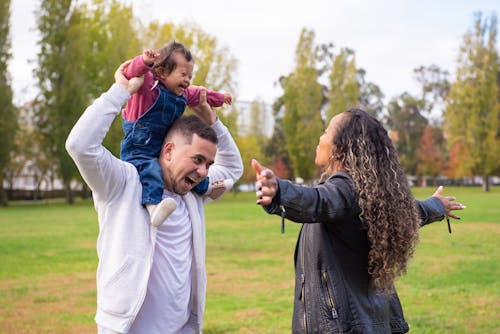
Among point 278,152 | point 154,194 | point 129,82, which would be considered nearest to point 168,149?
point 154,194

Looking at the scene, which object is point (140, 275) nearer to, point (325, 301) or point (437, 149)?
point (325, 301)

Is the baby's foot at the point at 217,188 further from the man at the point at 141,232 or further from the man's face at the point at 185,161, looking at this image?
the man's face at the point at 185,161

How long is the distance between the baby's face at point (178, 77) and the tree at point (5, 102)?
131 feet

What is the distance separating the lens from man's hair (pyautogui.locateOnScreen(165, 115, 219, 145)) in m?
2.88

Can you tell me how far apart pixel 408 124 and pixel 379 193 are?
74454 millimetres

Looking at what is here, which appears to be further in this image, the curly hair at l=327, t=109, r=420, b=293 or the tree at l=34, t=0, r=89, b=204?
the tree at l=34, t=0, r=89, b=204

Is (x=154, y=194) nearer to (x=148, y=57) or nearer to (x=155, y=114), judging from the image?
(x=155, y=114)

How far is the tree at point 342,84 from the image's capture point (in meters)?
57.8

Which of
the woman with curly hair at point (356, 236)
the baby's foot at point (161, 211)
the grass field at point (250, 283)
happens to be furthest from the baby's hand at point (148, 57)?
the grass field at point (250, 283)

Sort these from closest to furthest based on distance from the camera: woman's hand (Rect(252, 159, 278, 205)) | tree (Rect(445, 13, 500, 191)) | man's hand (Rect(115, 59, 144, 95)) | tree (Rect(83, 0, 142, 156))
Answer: woman's hand (Rect(252, 159, 278, 205)), man's hand (Rect(115, 59, 144, 95)), tree (Rect(83, 0, 142, 156)), tree (Rect(445, 13, 500, 191))

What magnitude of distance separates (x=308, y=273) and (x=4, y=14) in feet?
144

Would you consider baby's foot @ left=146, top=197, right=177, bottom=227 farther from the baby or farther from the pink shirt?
the pink shirt

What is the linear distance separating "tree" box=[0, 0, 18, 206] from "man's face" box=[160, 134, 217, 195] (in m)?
40.2

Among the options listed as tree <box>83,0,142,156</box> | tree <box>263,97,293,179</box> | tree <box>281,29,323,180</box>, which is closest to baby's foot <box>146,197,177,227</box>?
tree <box>83,0,142,156</box>
